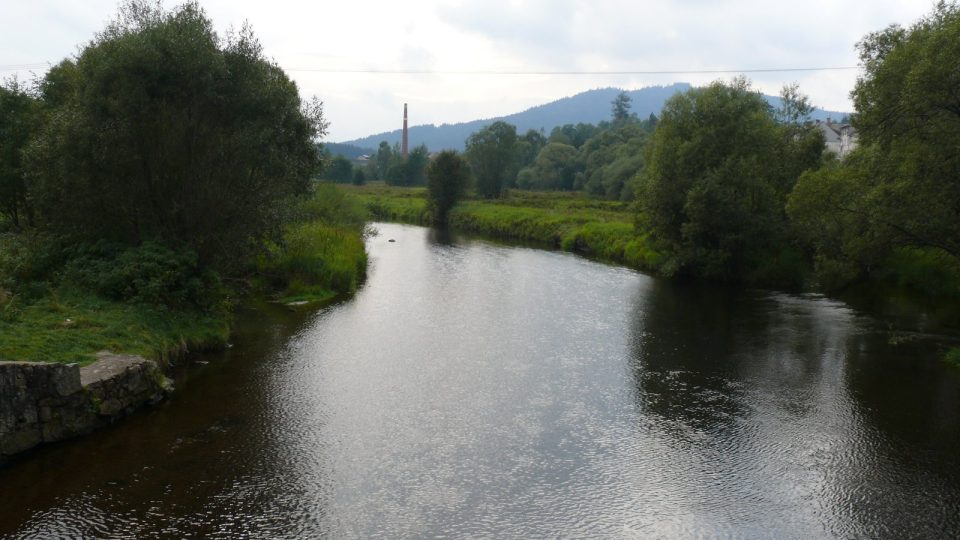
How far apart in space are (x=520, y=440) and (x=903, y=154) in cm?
1895

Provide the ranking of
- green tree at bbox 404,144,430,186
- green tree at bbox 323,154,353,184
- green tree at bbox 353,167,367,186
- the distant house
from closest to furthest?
the distant house
green tree at bbox 323,154,353,184
green tree at bbox 353,167,367,186
green tree at bbox 404,144,430,186

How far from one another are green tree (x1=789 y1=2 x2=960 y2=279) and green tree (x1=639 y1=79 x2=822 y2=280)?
1068 cm

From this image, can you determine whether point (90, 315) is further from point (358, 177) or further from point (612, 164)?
point (358, 177)

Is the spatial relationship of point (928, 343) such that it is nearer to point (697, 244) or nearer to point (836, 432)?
point (836, 432)

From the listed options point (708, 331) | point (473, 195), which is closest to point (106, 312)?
point (708, 331)

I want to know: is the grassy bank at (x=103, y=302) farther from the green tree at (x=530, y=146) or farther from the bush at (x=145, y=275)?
the green tree at (x=530, y=146)

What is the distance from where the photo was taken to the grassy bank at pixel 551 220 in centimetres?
5191

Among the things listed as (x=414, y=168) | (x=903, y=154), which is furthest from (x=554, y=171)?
(x=903, y=154)

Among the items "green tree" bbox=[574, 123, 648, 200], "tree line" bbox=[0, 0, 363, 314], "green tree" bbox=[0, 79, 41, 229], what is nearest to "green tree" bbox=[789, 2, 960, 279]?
"tree line" bbox=[0, 0, 363, 314]

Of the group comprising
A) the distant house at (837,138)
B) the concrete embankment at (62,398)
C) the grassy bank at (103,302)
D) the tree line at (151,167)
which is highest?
the distant house at (837,138)

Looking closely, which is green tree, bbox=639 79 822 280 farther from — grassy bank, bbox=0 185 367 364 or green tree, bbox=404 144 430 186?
green tree, bbox=404 144 430 186

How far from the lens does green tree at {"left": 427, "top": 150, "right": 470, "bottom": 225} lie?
275 ft

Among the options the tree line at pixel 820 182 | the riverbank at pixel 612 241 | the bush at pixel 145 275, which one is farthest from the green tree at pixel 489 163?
the bush at pixel 145 275

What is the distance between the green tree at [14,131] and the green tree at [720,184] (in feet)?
113
